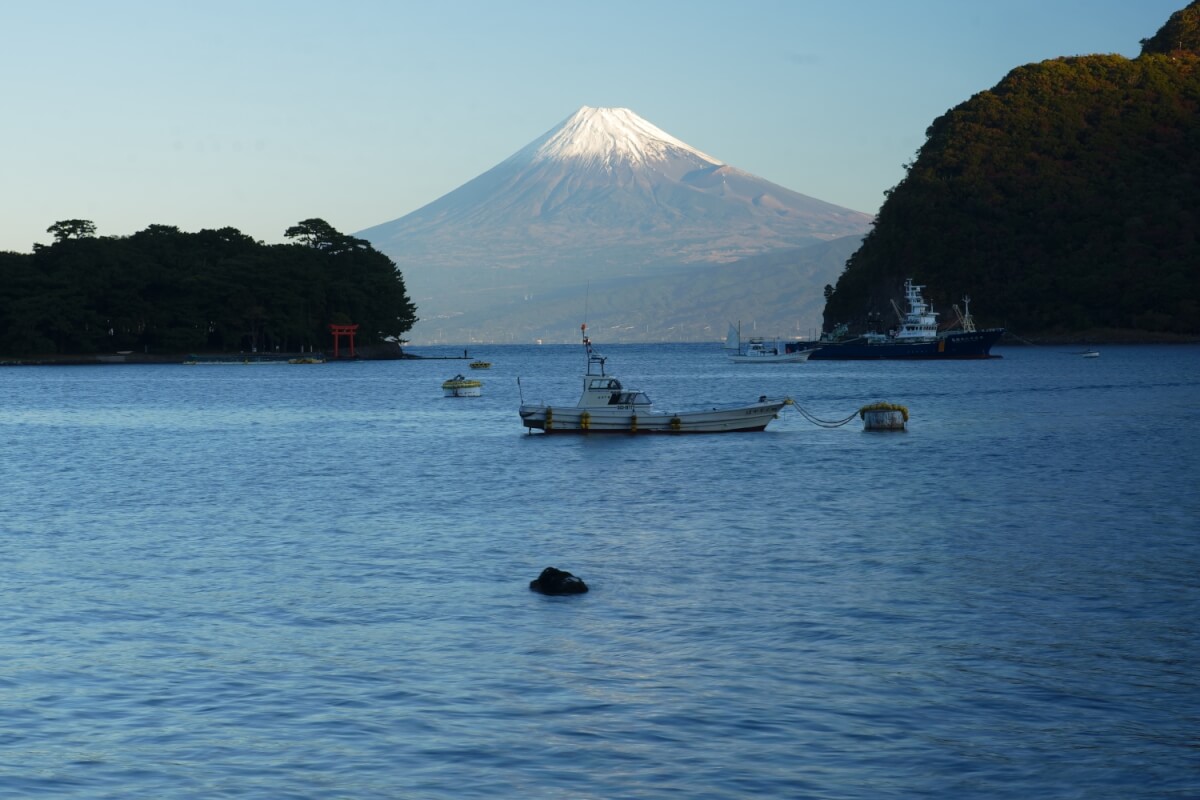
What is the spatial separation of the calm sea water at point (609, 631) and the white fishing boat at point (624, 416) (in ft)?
41.8

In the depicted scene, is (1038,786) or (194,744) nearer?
(1038,786)

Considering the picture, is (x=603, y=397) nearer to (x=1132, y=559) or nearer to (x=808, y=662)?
(x=1132, y=559)

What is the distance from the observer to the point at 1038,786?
48.1ft

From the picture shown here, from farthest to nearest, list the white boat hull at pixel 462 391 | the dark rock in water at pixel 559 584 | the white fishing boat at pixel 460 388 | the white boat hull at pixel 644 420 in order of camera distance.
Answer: the white boat hull at pixel 462 391 → the white fishing boat at pixel 460 388 → the white boat hull at pixel 644 420 → the dark rock in water at pixel 559 584

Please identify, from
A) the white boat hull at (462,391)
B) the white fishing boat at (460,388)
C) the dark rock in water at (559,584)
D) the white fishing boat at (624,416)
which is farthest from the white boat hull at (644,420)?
the white boat hull at (462,391)

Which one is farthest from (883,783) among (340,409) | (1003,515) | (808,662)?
(340,409)

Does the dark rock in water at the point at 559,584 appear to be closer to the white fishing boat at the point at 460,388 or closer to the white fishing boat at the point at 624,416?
the white fishing boat at the point at 624,416

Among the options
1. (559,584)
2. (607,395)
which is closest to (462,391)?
(607,395)

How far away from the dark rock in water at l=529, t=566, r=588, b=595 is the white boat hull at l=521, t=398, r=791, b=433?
132 feet

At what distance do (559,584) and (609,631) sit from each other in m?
3.12

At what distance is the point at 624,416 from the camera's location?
65.9m

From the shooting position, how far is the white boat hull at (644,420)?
66.1 metres

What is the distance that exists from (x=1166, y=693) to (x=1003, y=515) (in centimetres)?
1902

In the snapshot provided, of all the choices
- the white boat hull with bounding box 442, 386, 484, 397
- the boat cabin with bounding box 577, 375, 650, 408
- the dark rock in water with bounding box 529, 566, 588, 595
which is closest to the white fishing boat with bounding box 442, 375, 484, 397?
the white boat hull with bounding box 442, 386, 484, 397
